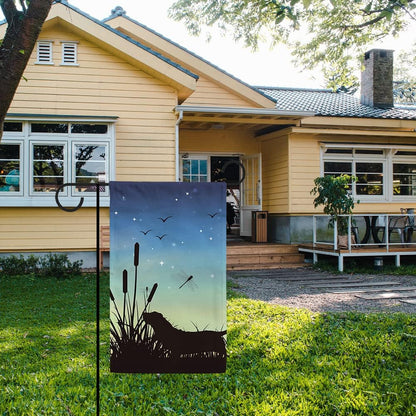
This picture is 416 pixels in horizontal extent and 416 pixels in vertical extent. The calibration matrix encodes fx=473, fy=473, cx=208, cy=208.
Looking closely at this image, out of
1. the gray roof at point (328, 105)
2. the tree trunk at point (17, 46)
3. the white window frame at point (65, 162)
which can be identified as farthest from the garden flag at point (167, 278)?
the gray roof at point (328, 105)

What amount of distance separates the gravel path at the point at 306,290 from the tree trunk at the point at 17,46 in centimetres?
484

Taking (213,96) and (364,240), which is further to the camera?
(213,96)

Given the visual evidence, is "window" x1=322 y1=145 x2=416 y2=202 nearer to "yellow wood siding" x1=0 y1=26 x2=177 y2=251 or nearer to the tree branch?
"yellow wood siding" x1=0 y1=26 x2=177 y2=251

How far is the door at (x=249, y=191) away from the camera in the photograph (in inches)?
533

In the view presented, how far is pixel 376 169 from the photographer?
535 inches

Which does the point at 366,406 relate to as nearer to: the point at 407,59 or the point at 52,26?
the point at 52,26

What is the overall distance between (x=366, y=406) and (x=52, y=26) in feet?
31.4

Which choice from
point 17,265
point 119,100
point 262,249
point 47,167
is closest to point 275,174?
point 262,249

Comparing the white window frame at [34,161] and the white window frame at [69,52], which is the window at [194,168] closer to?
the white window frame at [34,161]

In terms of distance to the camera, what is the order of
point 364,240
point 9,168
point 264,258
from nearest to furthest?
point 9,168 → point 364,240 → point 264,258

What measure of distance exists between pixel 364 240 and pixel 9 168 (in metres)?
8.25

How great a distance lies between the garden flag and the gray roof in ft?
33.3

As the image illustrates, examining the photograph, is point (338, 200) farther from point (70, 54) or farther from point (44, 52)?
point (44, 52)

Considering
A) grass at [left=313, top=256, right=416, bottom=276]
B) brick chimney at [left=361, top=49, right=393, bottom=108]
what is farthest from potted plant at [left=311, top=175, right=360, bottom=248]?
brick chimney at [left=361, top=49, right=393, bottom=108]
